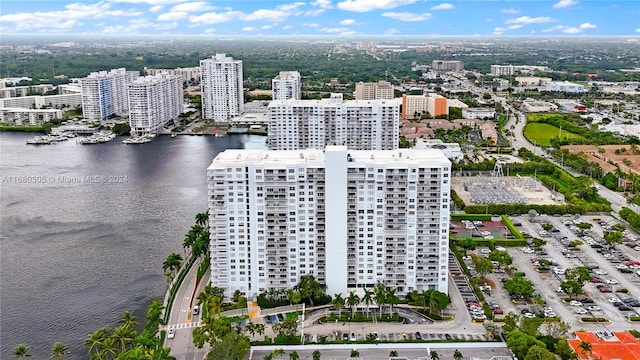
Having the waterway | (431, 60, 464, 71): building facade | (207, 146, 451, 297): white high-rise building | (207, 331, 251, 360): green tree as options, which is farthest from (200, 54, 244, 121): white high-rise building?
(431, 60, 464, 71): building facade

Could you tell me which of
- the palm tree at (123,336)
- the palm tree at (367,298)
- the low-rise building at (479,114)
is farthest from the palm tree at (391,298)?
the low-rise building at (479,114)

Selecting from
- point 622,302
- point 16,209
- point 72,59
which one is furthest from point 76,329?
point 72,59

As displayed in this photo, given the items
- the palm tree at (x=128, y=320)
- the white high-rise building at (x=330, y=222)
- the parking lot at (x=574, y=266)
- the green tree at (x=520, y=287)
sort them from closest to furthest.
A: the palm tree at (x=128, y=320)
the white high-rise building at (x=330, y=222)
the parking lot at (x=574, y=266)
the green tree at (x=520, y=287)

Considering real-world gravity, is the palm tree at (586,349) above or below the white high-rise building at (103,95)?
below

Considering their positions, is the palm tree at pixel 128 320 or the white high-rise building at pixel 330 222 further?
the white high-rise building at pixel 330 222

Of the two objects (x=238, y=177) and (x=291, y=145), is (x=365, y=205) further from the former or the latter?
(x=291, y=145)

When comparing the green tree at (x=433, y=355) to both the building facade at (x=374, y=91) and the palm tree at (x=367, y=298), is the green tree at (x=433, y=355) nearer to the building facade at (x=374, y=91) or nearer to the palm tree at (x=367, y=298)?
the palm tree at (x=367, y=298)
